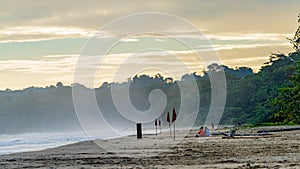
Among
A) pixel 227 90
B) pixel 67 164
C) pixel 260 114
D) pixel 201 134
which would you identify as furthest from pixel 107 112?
pixel 67 164

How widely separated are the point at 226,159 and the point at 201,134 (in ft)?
75.2

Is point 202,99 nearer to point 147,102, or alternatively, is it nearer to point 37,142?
point 147,102

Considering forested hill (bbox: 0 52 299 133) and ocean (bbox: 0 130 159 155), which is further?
forested hill (bbox: 0 52 299 133)

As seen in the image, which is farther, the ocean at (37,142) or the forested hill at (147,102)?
the forested hill at (147,102)

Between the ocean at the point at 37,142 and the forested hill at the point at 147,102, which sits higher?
the forested hill at the point at 147,102

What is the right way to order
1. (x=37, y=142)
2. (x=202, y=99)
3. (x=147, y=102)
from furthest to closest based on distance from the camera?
(x=202, y=99) → (x=147, y=102) → (x=37, y=142)

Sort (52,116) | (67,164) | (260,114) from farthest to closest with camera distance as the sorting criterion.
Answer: (52,116)
(260,114)
(67,164)

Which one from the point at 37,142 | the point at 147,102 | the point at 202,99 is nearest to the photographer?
the point at 37,142

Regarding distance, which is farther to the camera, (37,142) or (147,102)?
(147,102)

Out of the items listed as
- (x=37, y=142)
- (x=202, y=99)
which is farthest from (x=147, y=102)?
(x=37, y=142)

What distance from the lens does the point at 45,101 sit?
181250 mm

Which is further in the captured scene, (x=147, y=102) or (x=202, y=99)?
(x=202, y=99)

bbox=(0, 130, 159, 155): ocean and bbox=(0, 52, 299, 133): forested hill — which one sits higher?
bbox=(0, 52, 299, 133): forested hill

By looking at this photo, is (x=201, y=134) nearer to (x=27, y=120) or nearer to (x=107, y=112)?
(x=107, y=112)
